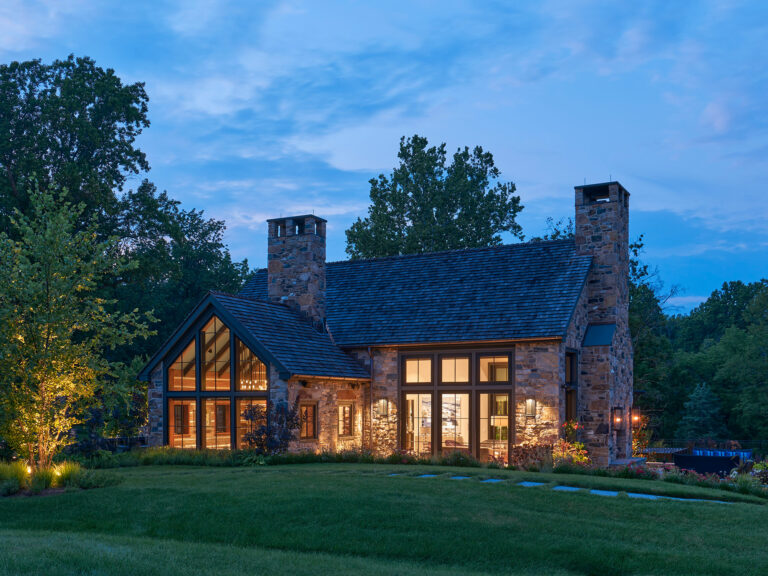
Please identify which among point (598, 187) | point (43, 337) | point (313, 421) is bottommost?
point (313, 421)

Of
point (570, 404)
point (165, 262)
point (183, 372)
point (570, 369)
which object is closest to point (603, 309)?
point (570, 369)

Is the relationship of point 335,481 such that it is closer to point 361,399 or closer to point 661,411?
point 361,399

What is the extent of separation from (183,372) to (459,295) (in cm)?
870

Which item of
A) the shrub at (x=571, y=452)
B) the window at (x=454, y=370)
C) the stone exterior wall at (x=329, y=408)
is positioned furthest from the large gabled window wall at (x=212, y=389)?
the shrub at (x=571, y=452)

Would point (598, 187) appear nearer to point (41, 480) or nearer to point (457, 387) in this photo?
point (457, 387)

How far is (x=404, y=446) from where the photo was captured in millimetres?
23375

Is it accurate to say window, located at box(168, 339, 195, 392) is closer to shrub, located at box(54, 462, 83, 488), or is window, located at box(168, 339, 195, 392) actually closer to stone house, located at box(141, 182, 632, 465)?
stone house, located at box(141, 182, 632, 465)

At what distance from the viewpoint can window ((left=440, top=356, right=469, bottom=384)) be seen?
22688 mm

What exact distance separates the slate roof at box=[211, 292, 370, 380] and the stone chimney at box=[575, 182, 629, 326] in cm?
743

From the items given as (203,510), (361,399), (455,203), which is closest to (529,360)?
(361,399)

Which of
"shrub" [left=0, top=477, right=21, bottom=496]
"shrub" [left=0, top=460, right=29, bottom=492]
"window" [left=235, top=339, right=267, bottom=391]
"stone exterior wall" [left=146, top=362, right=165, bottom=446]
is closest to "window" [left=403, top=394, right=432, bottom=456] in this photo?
"window" [left=235, top=339, right=267, bottom=391]

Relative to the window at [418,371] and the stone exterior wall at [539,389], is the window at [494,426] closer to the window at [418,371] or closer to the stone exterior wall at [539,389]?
the stone exterior wall at [539,389]

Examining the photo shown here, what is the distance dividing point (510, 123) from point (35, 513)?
25.2 metres

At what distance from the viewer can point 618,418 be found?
24.0m
